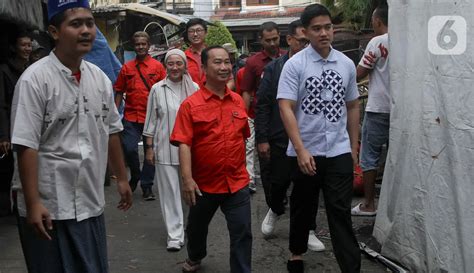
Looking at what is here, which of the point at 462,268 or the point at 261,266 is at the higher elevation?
the point at 462,268

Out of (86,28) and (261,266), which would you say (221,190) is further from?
(86,28)

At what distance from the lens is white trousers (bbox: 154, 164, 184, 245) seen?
599 centimetres

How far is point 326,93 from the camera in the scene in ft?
15.3

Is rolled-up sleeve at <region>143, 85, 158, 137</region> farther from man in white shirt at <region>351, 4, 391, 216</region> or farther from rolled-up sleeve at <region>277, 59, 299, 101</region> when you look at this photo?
man in white shirt at <region>351, 4, 391, 216</region>

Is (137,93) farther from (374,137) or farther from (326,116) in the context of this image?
(326,116)

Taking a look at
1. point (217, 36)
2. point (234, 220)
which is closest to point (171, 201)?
point (234, 220)

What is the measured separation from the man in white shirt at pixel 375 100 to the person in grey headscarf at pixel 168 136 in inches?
67.0

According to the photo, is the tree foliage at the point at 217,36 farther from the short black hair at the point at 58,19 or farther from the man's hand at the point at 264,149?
the short black hair at the point at 58,19

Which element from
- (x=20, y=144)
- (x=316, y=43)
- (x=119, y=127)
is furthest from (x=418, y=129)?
(x=20, y=144)

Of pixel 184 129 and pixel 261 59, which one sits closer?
pixel 184 129

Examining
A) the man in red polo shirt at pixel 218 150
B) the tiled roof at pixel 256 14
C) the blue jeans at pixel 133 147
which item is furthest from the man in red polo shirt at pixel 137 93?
the tiled roof at pixel 256 14

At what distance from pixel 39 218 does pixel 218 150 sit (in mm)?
1735

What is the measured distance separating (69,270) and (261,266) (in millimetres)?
2294

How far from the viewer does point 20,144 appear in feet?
10.4
